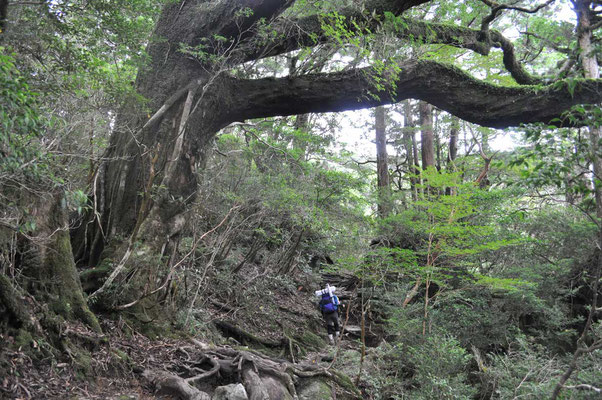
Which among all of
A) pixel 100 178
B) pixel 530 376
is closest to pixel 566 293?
pixel 530 376

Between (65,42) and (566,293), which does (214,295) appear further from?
(566,293)

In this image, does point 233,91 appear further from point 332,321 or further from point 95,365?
point 332,321

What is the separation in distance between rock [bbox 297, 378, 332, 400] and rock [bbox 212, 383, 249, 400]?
4.14 ft

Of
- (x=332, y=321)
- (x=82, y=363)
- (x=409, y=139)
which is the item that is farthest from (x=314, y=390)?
(x=409, y=139)

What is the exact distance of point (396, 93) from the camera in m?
7.32

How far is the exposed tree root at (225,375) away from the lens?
14.1 ft

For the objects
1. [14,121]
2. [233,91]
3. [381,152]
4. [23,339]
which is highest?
[381,152]

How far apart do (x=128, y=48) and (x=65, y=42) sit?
907 mm

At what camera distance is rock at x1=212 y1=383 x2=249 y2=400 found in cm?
425

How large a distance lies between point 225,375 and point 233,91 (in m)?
4.80

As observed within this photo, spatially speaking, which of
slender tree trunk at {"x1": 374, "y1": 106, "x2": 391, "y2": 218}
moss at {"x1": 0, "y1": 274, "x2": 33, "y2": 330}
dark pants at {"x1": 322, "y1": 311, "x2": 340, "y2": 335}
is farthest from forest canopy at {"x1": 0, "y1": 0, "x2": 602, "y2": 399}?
slender tree trunk at {"x1": 374, "y1": 106, "x2": 391, "y2": 218}

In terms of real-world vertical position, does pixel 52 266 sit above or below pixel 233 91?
below

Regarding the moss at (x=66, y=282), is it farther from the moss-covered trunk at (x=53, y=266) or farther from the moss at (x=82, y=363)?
the moss at (x=82, y=363)

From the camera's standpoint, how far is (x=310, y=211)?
9.81 metres
